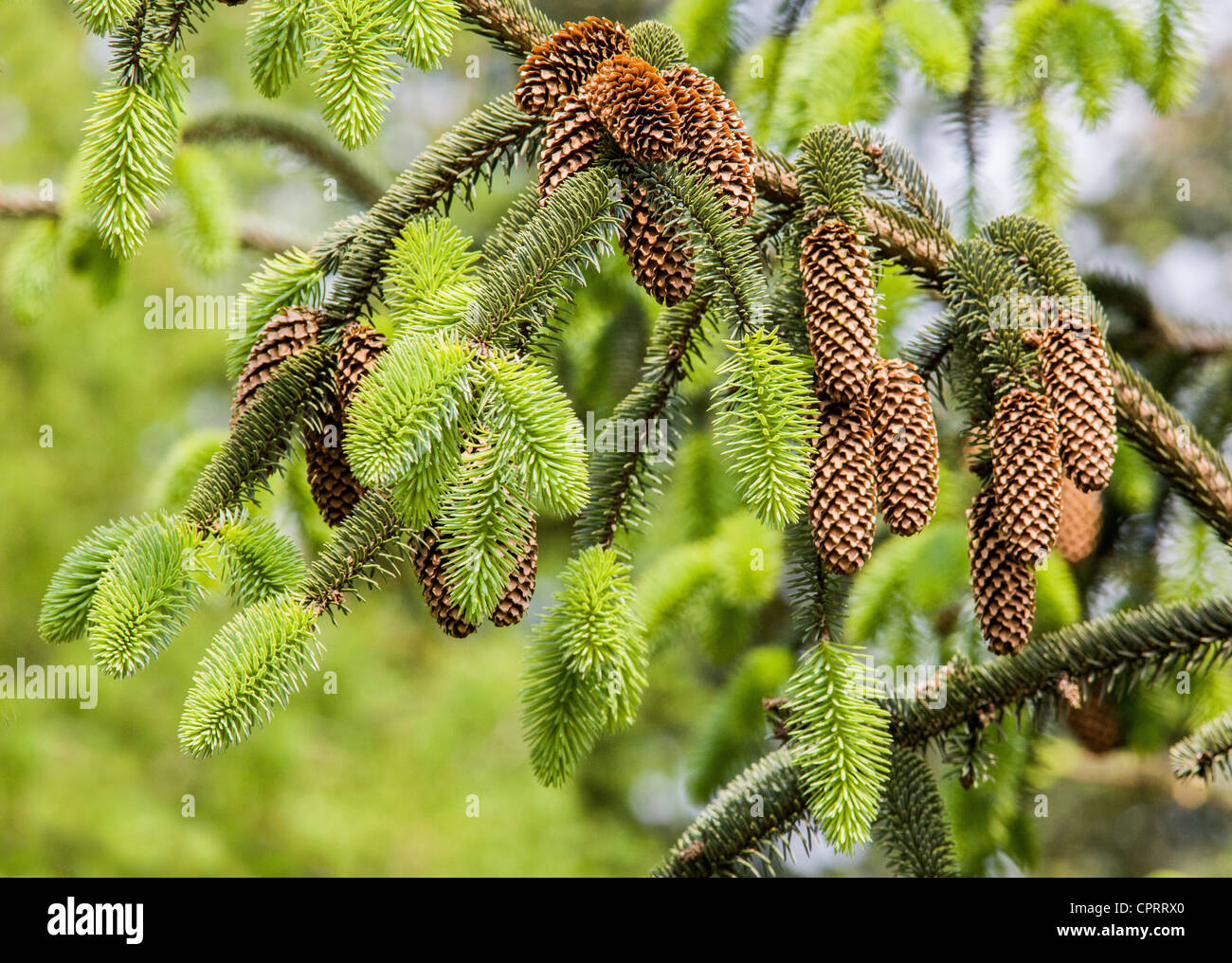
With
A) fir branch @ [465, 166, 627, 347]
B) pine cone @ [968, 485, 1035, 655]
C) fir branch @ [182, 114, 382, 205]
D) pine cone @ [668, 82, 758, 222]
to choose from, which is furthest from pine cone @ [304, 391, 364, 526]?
fir branch @ [182, 114, 382, 205]

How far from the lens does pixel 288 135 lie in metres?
2.54

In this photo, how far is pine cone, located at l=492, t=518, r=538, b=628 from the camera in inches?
38.6

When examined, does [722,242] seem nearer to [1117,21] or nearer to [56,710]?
[1117,21]

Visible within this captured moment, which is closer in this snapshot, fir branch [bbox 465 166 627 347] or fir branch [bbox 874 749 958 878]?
fir branch [bbox 465 166 627 347]

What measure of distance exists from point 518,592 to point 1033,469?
24.5 inches

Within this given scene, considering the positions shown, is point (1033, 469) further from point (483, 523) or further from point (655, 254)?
point (483, 523)

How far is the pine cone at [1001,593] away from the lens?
114 centimetres

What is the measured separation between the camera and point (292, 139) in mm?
2553

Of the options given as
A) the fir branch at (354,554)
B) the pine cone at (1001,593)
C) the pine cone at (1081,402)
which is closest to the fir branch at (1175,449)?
the pine cone at (1081,402)

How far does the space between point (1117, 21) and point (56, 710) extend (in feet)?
22.3

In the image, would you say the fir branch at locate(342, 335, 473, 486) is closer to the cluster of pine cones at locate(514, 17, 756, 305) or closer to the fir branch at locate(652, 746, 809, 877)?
the cluster of pine cones at locate(514, 17, 756, 305)

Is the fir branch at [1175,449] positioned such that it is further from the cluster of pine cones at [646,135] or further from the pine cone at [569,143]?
the pine cone at [569,143]
